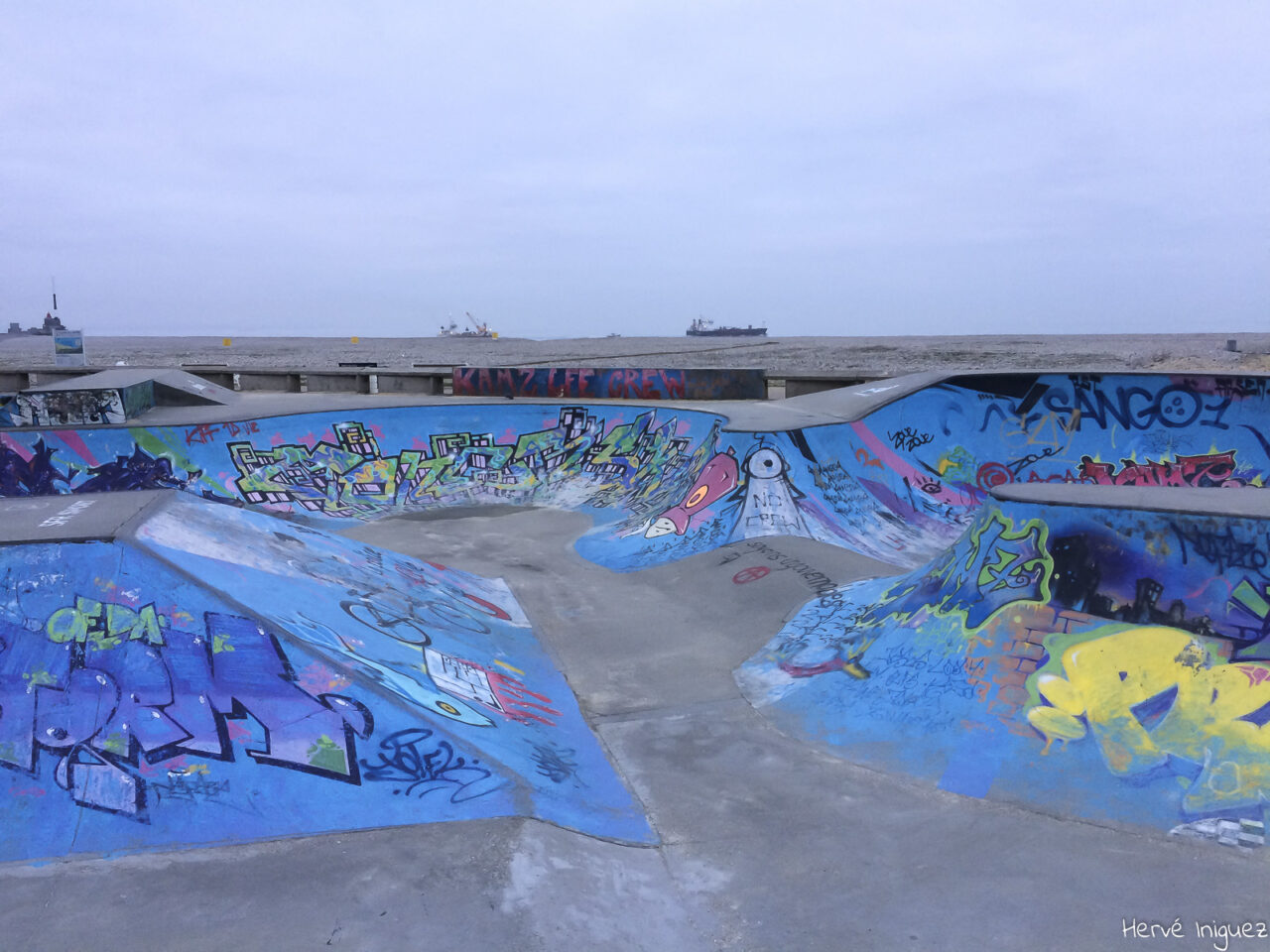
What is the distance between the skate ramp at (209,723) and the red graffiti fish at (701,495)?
313 inches

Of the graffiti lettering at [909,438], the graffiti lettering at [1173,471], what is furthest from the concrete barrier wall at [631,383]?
the graffiti lettering at [1173,471]

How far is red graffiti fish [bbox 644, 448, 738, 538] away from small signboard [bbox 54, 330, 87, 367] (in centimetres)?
2546

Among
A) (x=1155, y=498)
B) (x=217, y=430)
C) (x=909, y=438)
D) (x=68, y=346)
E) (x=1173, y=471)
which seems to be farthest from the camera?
(x=68, y=346)

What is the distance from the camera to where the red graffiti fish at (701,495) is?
1617 centimetres

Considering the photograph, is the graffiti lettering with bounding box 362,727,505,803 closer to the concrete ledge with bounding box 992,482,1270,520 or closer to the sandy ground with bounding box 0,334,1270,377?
the concrete ledge with bounding box 992,482,1270,520

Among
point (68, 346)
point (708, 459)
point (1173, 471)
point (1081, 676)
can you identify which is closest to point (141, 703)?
point (1081, 676)

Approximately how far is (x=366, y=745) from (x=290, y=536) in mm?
4913

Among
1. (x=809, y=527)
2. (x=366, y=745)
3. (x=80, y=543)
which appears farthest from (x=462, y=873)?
(x=809, y=527)

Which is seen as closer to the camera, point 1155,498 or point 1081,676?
point 1081,676

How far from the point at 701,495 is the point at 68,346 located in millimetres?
26860

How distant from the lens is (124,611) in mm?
6871

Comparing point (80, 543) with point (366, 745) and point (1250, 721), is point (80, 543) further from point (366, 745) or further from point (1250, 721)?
point (1250, 721)

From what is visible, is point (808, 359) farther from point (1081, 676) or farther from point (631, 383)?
point (1081, 676)

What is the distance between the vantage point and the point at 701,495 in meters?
16.7
